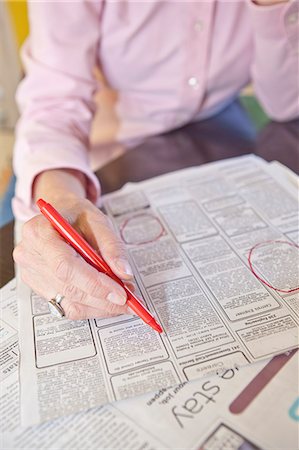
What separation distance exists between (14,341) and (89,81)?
0.43m

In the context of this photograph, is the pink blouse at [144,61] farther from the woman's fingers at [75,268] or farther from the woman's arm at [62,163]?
the woman's fingers at [75,268]

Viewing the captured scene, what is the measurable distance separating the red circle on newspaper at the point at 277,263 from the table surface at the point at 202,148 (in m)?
0.18

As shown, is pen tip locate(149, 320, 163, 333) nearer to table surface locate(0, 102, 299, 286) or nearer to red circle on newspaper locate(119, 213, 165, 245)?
red circle on newspaper locate(119, 213, 165, 245)

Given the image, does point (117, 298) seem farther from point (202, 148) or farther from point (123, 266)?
point (202, 148)

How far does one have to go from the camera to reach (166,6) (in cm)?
69

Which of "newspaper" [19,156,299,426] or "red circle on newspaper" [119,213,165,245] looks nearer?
"newspaper" [19,156,299,426]

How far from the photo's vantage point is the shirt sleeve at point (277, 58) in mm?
660

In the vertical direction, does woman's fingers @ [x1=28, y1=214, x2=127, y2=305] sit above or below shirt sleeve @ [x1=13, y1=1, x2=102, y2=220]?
below

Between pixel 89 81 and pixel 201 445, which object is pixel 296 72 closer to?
pixel 89 81

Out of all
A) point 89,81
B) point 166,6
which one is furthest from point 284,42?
point 89,81

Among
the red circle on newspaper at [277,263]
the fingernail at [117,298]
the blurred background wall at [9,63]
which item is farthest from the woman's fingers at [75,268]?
the blurred background wall at [9,63]

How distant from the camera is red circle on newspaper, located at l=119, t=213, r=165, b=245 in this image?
54 centimetres

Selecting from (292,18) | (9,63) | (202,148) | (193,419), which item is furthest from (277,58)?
(9,63)

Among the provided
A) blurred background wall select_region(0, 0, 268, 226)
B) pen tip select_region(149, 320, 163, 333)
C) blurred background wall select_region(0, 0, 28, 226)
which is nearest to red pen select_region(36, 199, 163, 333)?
pen tip select_region(149, 320, 163, 333)
